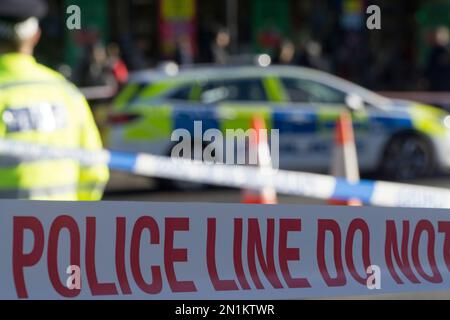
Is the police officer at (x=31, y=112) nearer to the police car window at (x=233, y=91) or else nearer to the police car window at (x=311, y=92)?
the police car window at (x=233, y=91)

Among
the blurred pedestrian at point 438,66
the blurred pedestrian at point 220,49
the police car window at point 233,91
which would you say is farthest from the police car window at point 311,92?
the blurred pedestrian at point 220,49

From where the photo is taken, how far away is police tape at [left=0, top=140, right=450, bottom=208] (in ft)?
13.6

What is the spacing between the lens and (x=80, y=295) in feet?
12.2

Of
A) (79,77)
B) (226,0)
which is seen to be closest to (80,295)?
(79,77)

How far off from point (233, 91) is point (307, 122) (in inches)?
34.9

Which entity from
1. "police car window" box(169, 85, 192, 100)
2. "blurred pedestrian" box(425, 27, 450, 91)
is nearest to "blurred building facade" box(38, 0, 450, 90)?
"blurred pedestrian" box(425, 27, 450, 91)

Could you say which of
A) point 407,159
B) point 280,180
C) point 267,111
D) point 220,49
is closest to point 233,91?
point 267,111

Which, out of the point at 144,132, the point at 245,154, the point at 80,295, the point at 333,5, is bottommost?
the point at 80,295

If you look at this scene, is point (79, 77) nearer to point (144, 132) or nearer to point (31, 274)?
point (144, 132)

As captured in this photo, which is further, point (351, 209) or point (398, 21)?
point (398, 21)

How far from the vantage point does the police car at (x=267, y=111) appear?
12.7 m

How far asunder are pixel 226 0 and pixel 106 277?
21220 millimetres

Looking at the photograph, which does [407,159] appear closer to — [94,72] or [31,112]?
[94,72]

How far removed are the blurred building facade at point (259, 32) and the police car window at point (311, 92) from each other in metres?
8.40
